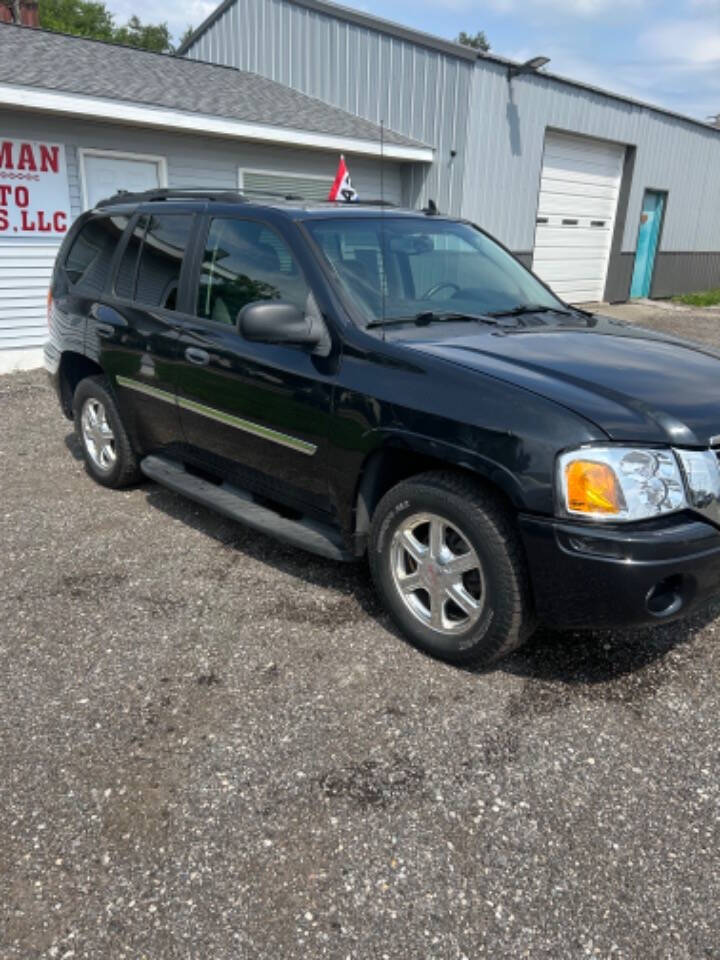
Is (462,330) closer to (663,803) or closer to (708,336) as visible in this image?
(663,803)

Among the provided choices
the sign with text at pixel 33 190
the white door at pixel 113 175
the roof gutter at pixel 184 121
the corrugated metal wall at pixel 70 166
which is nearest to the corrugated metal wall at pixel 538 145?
the roof gutter at pixel 184 121

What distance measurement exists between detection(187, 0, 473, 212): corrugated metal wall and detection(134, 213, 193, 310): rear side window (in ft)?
30.4

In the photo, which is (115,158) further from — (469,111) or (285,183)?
(469,111)

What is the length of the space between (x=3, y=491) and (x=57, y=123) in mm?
5893

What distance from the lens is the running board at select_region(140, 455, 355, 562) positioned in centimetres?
355

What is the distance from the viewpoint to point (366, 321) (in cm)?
336

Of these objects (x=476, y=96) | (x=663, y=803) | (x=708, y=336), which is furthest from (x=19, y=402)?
(x=708, y=336)

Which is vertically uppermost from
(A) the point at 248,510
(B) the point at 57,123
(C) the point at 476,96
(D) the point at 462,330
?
(C) the point at 476,96

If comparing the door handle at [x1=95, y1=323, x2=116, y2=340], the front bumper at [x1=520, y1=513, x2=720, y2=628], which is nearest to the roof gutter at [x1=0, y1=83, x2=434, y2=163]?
the door handle at [x1=95, y1=323, x2=116, y2=340]

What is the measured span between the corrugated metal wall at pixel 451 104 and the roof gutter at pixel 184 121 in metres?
0.73

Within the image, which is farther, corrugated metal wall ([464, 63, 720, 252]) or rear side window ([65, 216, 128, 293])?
corrugated metal wall ([464, 63, 720, 252])

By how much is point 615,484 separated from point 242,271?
221 centimetres

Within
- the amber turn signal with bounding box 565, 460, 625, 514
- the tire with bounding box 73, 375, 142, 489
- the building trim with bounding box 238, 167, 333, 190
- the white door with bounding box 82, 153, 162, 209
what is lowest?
the tire with bounding box 73, 375, 142, 489

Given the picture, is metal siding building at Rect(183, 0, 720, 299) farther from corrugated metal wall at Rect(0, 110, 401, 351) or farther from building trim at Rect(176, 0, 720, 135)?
corrugated metal wall at Rect(0, 110, 401, 351)
